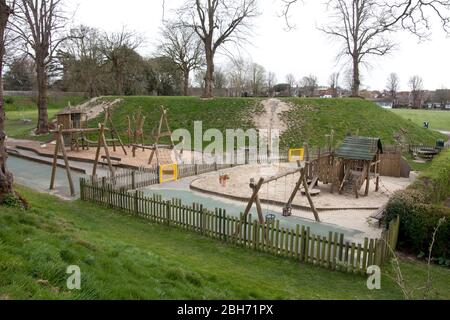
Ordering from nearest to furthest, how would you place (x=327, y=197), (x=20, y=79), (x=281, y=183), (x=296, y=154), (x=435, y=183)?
1. (x=435, y=183)
2. (x=327, y=197)
3. (x=281, y=183)
4. (x=296, y=154)
5. (x=20, y=79)

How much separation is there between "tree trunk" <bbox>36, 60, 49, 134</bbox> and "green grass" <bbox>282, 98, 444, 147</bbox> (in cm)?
2078

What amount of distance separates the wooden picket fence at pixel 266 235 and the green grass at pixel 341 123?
1840 centimetres

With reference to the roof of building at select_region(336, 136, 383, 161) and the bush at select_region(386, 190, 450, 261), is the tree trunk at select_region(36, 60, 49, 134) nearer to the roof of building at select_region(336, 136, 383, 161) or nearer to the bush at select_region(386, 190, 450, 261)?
the roof of building at select_region(336, 136, 383, 161)

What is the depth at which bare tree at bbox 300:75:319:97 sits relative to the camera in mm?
87438

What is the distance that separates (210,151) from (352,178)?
42.6 ft

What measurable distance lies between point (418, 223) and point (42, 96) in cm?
3036

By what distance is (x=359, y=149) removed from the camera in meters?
16.8

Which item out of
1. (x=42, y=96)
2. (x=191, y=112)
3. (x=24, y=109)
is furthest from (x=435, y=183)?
(x=24, y=109)

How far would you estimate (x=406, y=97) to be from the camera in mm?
119438

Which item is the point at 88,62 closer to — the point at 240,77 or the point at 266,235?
the point at 240,77

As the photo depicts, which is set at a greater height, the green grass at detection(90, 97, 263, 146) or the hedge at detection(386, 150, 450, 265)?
the green grass at detection(90, 97, 263, 146)

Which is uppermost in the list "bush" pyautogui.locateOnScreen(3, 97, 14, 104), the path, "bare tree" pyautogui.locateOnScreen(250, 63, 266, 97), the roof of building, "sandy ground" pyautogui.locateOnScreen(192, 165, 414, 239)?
"bare tree" pyautogui.locateOnScreen(250, 63, 266, 97)

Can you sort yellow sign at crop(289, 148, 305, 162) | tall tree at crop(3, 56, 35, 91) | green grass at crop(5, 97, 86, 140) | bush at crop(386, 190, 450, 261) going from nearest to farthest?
bush at crop(386, 190, 450, 261), yellow sign at crop(289, 148, 305, 162), green grass at crop(5, 97, 86, 140), tall tree at crop(3, 56, 35, 91)

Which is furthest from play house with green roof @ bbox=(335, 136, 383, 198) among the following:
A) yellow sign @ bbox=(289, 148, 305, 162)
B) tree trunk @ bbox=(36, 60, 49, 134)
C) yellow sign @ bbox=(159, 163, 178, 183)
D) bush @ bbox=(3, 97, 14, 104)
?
bush @ bbox=(3, 97, 14, 104)
